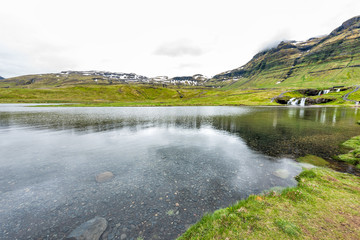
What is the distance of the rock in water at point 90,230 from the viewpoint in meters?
8.47

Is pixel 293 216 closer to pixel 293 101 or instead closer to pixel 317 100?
pixel 293 101

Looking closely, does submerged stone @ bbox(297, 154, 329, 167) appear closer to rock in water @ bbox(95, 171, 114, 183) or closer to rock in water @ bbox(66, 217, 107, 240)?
rock in water @ bbox(66, 217, 107, 240)

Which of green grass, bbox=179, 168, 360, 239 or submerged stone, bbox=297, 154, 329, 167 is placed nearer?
green grass, bbox=179, 168, 360, 239

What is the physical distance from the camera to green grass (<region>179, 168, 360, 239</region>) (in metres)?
7.43

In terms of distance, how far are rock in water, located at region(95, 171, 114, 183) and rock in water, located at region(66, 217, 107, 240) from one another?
17.2ft

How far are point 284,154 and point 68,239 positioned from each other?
2468 cm

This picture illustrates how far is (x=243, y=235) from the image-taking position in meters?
7.38

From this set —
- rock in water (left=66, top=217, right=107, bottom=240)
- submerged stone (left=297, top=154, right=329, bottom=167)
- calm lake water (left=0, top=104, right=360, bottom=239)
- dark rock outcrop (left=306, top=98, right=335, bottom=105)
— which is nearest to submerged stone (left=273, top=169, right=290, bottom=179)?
calm lake water (left=0, top=104, right=360, bottom=239)

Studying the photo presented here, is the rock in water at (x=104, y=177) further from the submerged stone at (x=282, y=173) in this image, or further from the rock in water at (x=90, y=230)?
the submerged stone at (x=282, y=173)

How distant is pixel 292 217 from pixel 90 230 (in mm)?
12131

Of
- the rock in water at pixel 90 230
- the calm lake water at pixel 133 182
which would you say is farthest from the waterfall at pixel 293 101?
the rock in water at pixel 90 230

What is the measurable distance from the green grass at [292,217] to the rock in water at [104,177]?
1015 centimetres

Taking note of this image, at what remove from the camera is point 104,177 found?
49.7 ft

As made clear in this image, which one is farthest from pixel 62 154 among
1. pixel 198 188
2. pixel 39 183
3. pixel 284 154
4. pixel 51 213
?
pixel 284 154
